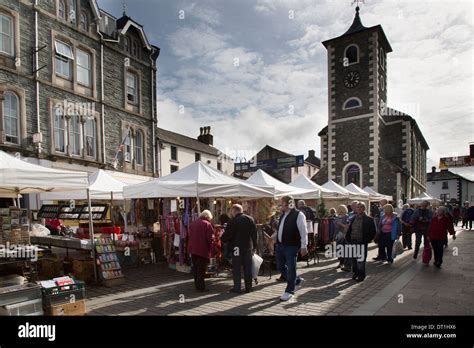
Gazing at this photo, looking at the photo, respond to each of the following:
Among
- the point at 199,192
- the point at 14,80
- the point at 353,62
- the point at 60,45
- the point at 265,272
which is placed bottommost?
the point at 265,272

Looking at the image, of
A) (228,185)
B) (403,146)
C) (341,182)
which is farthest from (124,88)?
(403,146)

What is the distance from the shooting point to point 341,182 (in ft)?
91.5

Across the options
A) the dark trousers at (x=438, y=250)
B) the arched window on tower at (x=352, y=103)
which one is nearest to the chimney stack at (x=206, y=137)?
the arched window on tower at (x=352, y=103)

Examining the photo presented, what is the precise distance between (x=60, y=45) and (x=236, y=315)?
634 inches

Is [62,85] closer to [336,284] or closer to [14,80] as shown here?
[14,80]

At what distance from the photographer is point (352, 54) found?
92.8ft

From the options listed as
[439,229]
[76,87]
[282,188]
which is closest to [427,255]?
[439,229]

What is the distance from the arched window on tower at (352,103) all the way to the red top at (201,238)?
2443 cm

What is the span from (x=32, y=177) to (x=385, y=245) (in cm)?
932

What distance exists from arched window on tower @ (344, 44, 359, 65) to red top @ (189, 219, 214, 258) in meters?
26.1

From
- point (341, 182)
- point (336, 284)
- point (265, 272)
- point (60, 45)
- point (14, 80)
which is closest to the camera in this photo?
point (336, 284)

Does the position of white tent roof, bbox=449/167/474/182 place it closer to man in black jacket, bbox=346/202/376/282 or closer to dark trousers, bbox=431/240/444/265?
dark trousers, bbox=431/240/444/265

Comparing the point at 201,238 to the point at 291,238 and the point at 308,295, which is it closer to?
the point at 291,238
